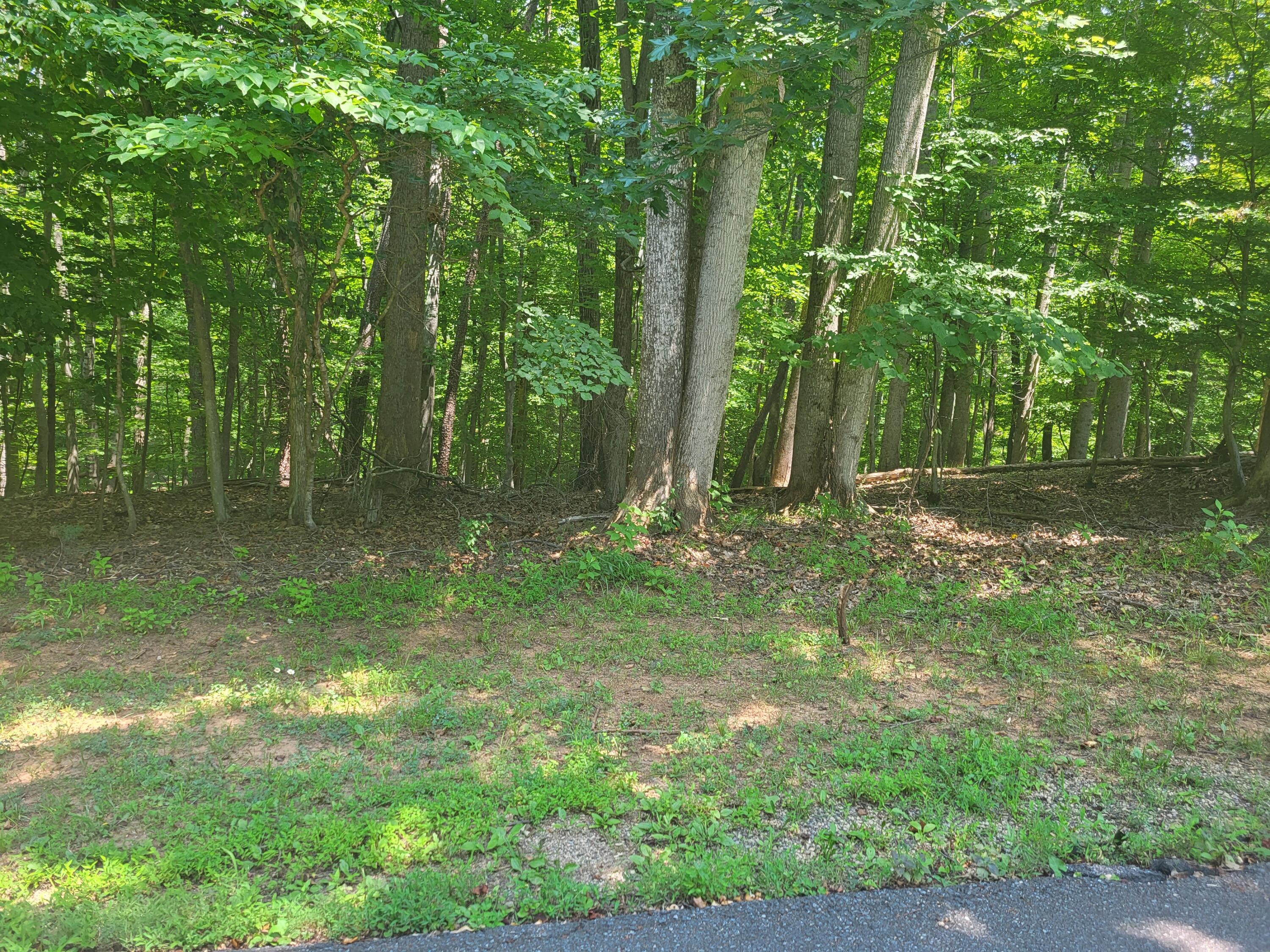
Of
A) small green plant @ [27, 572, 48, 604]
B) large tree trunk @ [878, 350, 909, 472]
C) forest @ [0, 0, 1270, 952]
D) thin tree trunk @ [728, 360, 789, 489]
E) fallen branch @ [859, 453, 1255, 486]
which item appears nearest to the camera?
forest @ [0, 0, 1270, 952]

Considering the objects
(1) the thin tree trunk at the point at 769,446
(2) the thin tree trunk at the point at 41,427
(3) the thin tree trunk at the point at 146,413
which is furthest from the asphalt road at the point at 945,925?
(1) the thin tree trunk at the point at 769,446

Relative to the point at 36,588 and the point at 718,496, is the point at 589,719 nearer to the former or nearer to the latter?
the point at 718,496

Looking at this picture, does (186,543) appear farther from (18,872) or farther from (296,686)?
(18,872)

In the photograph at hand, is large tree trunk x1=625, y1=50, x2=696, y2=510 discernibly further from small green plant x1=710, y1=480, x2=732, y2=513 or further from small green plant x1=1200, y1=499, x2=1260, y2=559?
small green plant x1=1200, y1=499, x2=1260, y2=559

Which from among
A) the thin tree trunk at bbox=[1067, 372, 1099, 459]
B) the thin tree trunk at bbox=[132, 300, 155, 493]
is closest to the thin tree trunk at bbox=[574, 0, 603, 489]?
the thin tree trunk at bbox=[132, 300, 155, 493]

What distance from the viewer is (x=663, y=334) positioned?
855 cm

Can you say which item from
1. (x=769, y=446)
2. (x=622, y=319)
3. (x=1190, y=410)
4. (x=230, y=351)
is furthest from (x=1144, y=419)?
(x=230, y=351)

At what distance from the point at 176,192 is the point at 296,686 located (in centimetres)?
541

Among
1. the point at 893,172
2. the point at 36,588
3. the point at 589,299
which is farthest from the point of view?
the point at 589,299

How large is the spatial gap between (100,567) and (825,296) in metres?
8.68

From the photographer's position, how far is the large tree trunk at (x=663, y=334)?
834 centimetres

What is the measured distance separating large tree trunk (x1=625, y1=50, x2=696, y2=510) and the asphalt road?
574cm

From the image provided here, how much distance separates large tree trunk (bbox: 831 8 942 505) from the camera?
28.6 ft

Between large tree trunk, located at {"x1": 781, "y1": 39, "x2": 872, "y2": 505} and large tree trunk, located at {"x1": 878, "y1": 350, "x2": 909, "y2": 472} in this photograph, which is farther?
large tree trunk, located at {"x1": 878, "y1": 350, "x2": 909, "y2": 472}
